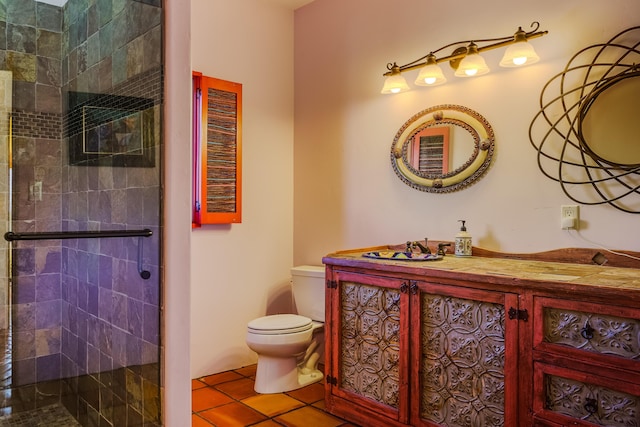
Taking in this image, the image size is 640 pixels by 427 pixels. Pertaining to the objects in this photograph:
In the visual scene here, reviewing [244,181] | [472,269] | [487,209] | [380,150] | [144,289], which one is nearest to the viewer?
[144,289]

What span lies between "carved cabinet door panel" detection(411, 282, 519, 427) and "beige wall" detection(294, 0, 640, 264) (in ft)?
2.03

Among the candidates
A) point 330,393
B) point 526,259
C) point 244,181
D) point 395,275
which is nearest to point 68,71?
point 244,181

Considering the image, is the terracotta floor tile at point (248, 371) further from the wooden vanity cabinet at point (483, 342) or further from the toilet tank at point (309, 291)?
the wooden vanity cabinet at point (483, 342)

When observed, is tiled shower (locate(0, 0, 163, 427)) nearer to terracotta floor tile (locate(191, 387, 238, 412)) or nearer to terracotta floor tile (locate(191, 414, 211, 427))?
terracotta floor tile (locate(191, 414, 211, 427))

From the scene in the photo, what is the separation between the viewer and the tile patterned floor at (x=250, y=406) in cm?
248

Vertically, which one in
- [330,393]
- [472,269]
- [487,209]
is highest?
[487,209]

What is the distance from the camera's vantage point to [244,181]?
335 centimetres

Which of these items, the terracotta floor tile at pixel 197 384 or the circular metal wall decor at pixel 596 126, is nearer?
the circular metal wall decor at pixel 596 126

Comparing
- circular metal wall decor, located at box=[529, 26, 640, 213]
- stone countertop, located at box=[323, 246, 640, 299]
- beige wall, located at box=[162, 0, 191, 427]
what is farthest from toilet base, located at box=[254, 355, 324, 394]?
circular metal wall decor, located at box=[529, 26, 640, 213]

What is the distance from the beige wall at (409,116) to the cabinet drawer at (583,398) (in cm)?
75

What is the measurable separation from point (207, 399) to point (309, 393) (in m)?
0.61

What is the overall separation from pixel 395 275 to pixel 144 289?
112 centimetres

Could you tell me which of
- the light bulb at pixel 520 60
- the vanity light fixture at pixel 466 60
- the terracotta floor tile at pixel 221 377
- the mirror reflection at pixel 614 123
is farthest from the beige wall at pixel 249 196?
the mirror reflection at pixel 614 123

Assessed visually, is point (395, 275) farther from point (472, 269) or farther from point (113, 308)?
point (113, 308)
